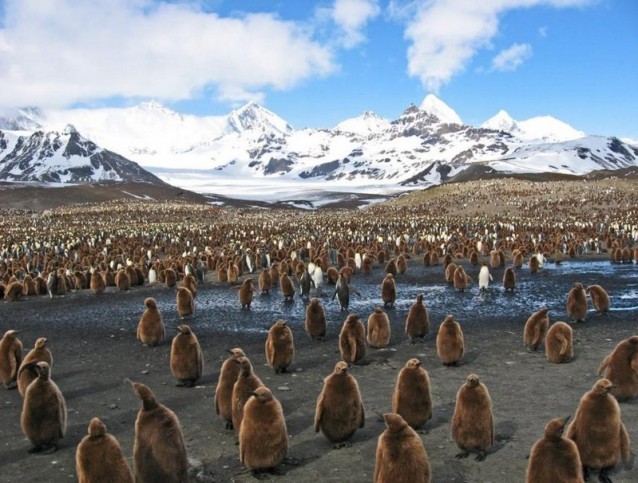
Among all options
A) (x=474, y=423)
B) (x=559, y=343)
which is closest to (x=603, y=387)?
(x=474, y=423)

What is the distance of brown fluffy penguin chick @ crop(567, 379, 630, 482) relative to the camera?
5.13 meters

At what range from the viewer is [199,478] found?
5.36 meters

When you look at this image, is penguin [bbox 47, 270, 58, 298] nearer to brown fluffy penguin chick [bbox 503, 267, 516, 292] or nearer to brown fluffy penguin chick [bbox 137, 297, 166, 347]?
brown fluffy penguin chick [bbox 137, 297, 166, 347]

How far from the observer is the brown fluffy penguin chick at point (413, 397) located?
6230mm

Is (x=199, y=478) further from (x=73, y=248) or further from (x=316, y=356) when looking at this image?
(x=73, y=248)

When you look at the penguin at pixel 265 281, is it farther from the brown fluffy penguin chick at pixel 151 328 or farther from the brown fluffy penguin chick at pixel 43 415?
the brown fluffy penguin chick at pixel 43 415

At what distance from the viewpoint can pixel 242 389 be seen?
20.2 feet

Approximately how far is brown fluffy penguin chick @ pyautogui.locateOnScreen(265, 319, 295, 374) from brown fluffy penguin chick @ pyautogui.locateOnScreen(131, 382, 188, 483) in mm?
3472

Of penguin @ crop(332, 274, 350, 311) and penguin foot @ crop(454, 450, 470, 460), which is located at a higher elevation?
penguin @ crop(332, 274, 350, 311)

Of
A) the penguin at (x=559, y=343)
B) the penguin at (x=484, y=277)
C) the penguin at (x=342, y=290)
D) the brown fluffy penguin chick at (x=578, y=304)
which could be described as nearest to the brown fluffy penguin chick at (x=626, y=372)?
the penguin at (x=559, y=343)

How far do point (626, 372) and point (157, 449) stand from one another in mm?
5452

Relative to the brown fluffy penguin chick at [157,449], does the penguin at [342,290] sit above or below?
above

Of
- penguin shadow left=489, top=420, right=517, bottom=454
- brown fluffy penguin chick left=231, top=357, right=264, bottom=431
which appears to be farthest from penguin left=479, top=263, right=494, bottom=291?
brown fluffy penguin chick left=231, top=357, right=264, bottom=431

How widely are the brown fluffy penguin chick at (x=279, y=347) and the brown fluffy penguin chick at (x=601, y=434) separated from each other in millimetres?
4413
